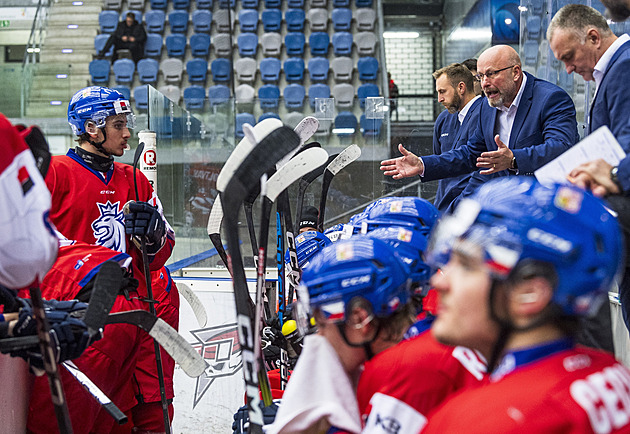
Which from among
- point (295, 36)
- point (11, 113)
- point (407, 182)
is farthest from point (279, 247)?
point (295, 36)

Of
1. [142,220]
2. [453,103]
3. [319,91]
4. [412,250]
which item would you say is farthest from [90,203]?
[319,91]

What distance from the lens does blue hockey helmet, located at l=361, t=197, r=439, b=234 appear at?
1.70m

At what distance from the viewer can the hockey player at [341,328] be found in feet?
3.59

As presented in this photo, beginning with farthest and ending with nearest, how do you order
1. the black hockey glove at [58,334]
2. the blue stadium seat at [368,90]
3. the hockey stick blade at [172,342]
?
the blue stadium seat at [368,90], the hockey stick blade at [172,342], the black hockey glove at [58,334]

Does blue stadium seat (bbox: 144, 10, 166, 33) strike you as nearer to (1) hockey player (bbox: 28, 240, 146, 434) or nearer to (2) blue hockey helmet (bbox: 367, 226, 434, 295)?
(1) hockey player (bbox: 28, 240, 146, 434)

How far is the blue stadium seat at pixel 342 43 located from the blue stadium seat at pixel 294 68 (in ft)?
2.47

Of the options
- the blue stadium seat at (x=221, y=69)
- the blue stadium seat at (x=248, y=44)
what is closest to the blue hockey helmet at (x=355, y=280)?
the blue stadium seat at (x=221, y=69)

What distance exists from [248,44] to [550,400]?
11.7 metres

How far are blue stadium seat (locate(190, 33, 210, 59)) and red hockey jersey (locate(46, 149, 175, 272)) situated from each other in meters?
9.43

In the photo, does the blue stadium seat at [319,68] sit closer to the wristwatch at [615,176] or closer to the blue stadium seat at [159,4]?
the blue stadium seat at [159,4]

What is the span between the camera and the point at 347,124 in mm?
5746

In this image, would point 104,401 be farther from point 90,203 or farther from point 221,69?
point 221,69

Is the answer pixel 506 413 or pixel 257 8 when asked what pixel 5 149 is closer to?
pixel 506 413

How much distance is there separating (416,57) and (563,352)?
48.5ft
